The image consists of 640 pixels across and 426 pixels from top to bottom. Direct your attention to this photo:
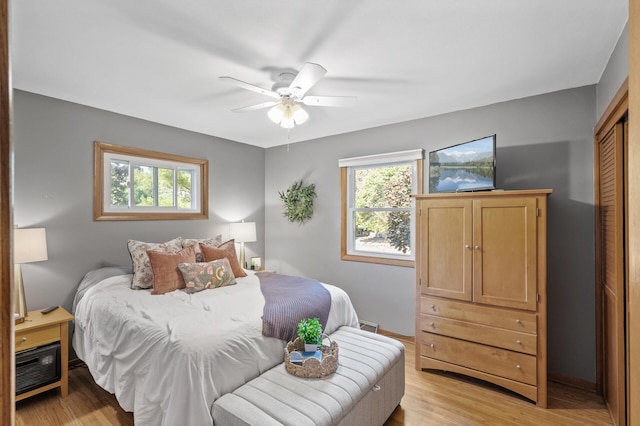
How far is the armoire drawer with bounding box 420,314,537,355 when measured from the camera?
2414mm

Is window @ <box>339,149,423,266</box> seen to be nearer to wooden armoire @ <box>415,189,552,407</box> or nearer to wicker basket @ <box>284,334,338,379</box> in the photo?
wooden armoire @ <box>415,189,552,407</box>

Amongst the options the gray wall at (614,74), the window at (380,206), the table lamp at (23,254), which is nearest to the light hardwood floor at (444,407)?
the table lamp at (23,254)

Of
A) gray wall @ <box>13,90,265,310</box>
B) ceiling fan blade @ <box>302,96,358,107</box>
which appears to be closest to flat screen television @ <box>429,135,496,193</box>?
ceiling fan blade @ <box>302,96,358,107</box>

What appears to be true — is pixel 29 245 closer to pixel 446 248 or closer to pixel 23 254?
pixel 23 254

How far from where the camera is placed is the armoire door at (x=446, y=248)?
2.66 meters

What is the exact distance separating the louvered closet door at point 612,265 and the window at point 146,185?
3849 mm

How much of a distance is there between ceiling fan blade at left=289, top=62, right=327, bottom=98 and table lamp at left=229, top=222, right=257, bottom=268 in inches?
86.5

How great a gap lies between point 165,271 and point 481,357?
8.85 ft

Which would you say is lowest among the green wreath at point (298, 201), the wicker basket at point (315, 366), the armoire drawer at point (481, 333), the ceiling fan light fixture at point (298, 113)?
the armoire drawer at point (481, 333)

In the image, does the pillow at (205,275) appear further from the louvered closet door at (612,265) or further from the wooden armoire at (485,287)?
the louvered closet door at (612,265)

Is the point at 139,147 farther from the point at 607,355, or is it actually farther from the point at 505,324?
the point at 607,355

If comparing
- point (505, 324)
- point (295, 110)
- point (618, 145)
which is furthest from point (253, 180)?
point (618, 145)

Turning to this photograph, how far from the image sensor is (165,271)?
2752 millimetres

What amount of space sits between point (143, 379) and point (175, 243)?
1.60 meters
